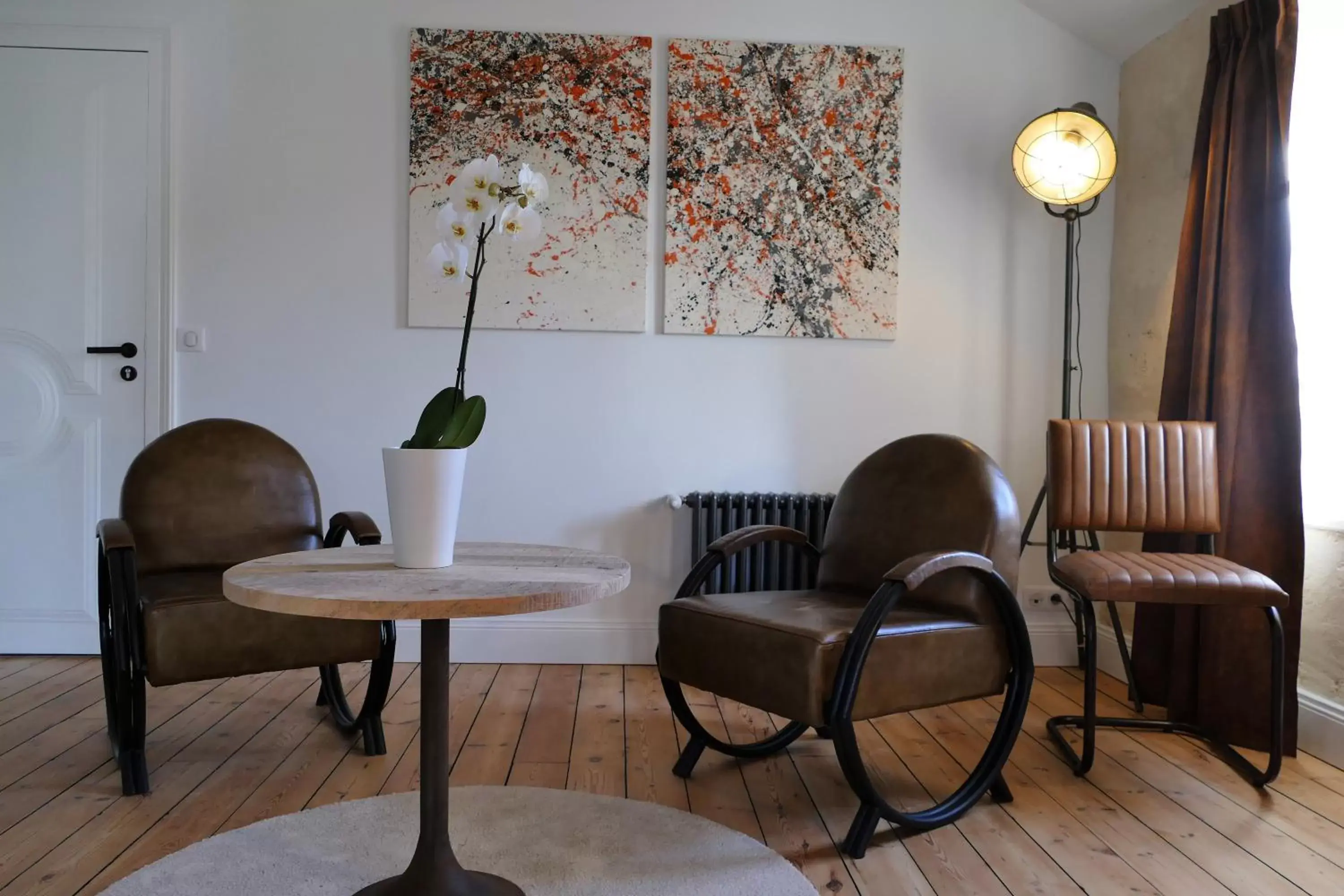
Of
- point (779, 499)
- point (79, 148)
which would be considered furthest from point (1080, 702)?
point (79, 148)

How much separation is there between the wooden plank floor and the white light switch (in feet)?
3.70

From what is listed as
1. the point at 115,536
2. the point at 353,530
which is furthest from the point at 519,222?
the point at 115,536

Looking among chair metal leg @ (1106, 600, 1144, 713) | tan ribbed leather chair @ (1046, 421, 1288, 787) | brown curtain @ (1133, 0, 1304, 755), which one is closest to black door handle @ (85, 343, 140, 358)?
tan ribbed leather chair @ (1046, 421, 1288, 787)

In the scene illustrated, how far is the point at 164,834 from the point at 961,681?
1.67m

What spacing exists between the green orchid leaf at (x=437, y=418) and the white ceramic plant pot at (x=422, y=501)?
0.05 meters

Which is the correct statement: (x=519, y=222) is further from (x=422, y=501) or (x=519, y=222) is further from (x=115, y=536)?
(x=115, y=536)

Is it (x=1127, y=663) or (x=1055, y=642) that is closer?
(x=1127, y=663)

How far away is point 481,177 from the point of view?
1690 mm

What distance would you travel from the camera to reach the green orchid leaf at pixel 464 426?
1.73 metres

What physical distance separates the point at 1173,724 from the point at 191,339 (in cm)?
334

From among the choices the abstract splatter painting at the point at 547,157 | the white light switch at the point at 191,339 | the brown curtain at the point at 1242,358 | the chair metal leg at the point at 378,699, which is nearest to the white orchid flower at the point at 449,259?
the chair metal leg at the point at 378,699

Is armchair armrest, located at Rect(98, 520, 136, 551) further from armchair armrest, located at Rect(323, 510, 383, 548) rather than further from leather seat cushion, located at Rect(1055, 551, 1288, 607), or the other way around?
leather seat cushion, located at Rect(1055, 551, 1288, 607)

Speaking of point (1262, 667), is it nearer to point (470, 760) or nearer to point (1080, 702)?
point (1080, 702)

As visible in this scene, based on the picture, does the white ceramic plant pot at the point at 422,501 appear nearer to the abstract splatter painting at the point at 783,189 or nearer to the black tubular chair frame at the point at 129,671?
the black tubular chair frame at the point at 129,671
